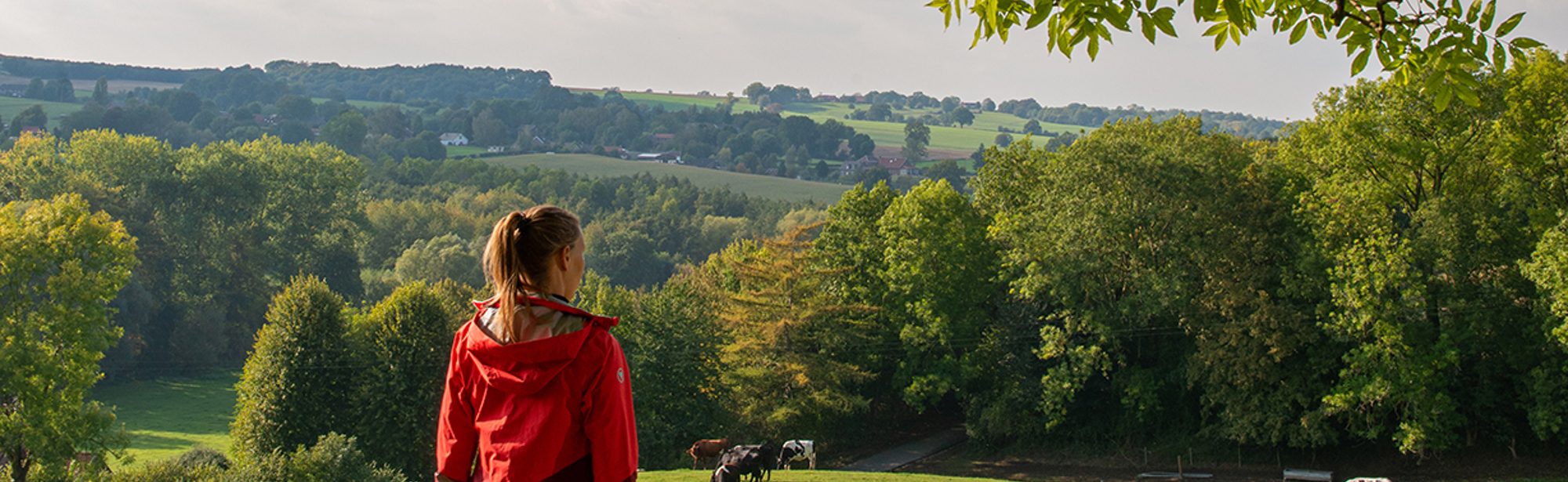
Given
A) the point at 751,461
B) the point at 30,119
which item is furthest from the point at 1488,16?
the point at 30,119

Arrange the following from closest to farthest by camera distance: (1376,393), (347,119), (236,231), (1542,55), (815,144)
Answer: (1542,55)
(1376,393)
(236,231)
(347,119)
(815,144)

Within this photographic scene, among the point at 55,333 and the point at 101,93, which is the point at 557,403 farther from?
the point at 101,93

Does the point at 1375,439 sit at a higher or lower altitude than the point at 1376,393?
lower

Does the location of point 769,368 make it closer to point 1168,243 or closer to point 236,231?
point 1168,243

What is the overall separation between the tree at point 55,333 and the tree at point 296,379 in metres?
3.99

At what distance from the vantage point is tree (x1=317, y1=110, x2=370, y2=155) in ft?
518

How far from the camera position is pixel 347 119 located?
161 meters

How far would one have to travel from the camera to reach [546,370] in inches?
144

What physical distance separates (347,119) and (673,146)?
181ft

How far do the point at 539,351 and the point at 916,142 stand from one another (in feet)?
552

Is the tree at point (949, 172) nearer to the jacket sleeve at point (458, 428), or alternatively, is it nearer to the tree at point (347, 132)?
the tree at point (347, 132)

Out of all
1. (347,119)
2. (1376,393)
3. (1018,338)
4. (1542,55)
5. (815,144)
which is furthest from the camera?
(815,144)

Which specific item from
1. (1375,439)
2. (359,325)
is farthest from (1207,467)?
(359,325)

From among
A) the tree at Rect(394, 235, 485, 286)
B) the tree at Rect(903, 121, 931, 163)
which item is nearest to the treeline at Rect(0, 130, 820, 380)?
the tree at Rect(394, 235, 485, 286)
